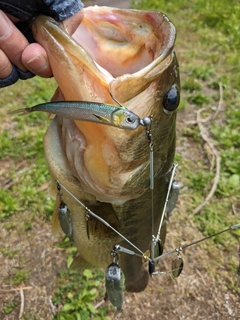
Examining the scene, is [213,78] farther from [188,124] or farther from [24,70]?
[24,70]

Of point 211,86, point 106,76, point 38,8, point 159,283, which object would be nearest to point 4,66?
point 38,8

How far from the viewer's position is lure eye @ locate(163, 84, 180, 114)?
1.30 meters

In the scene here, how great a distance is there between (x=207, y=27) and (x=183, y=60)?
3.69 feet

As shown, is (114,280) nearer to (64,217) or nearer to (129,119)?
(64,217)

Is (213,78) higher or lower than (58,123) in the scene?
lower

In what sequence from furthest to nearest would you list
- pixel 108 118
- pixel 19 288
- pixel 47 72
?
pixel 19 288 < pixel 47 72 < pixel 108 118

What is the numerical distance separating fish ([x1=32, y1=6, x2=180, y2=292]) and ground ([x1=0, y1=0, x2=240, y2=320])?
0.83 meters

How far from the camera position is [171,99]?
1.30 m

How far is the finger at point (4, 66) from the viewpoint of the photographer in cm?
122

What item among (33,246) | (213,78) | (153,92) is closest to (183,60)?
(213,78)

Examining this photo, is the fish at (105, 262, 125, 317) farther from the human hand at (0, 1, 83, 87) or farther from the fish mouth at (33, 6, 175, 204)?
the human hand at (0, 1, 83, 87)

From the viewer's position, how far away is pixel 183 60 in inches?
187

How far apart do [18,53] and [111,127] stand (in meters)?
0.37

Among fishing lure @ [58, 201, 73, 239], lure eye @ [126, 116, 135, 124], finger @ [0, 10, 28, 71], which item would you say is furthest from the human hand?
fishing lure @ [58, 201, 73, 239]
